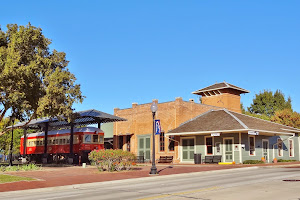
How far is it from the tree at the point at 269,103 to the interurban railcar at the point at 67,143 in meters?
50.8

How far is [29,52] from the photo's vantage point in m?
24.1

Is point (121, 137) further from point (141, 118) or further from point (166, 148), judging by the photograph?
point (166, 148)

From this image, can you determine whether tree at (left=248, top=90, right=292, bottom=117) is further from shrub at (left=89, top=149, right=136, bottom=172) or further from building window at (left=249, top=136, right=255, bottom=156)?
shrub at (left=89, top=149, right=136, bottom=172)

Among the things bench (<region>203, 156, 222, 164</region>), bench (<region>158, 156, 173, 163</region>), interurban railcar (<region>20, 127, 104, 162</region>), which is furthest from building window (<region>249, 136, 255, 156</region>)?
interurban railcar (<region>20, 127, 104, 162</region>)

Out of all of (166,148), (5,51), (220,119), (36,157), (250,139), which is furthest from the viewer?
(36,157)

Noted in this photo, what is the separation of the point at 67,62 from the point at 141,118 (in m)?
16.6

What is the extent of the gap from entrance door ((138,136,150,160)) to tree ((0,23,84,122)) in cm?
1646

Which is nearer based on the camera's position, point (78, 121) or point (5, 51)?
point (5, 51)

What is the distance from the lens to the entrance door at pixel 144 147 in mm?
40531

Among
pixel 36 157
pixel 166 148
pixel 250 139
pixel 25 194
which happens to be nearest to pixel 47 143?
pixel 36 157

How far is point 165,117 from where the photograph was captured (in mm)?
39000

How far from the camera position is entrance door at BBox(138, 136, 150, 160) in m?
40.5

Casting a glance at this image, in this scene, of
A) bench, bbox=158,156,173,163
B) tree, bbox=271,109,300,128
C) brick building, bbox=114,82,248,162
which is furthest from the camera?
tree, bbox=271,109,300,128

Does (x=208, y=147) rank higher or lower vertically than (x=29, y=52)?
lower
